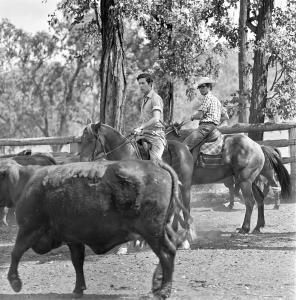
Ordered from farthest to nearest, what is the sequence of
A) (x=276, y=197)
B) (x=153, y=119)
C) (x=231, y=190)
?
(x=231, y=190), (x=276, y=197), (x=153, y=119)

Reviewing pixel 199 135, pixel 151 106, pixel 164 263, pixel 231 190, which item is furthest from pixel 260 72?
pixel 164 263

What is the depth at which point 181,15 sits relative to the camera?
58.4 ft

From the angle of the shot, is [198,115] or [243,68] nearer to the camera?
[198,115]

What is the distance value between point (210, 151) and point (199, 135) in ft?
2.02

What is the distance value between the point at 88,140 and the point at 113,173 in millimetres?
3665

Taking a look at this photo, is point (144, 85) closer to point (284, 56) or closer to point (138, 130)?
point (138, 130)

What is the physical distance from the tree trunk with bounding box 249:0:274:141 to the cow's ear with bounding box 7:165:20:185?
35.7 feet

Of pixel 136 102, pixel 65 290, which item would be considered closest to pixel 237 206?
pixel 65 290

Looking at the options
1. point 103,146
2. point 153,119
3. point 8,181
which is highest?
point 153,119

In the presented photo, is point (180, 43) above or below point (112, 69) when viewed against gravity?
above

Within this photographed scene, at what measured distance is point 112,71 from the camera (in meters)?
13.9

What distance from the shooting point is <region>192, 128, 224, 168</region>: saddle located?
39.3 feet

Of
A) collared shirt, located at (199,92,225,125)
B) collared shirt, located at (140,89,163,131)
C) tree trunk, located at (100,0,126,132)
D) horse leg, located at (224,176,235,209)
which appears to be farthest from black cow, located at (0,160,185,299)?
horse leg, located at (224,176,235,209)

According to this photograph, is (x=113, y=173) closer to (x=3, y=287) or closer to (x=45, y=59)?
(x=3, y=287)
